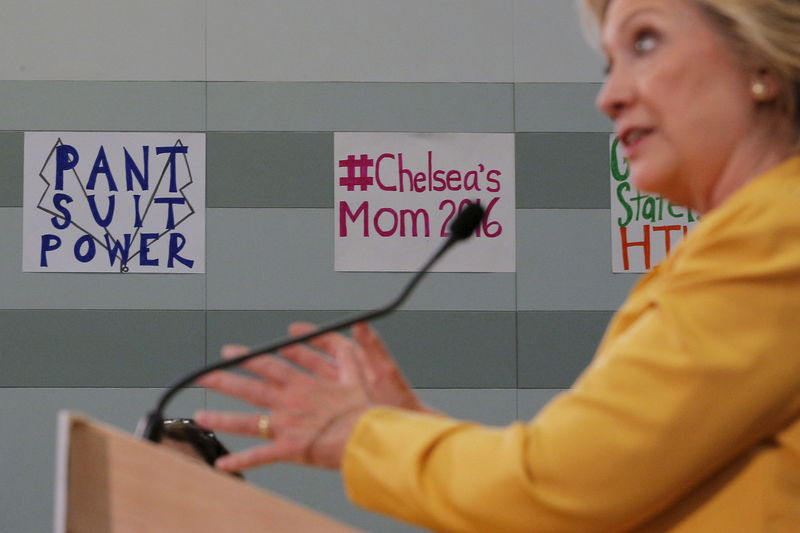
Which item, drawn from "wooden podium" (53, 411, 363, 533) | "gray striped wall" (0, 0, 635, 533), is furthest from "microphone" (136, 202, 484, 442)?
"gray striped wall" (0, 0, 635, 533)

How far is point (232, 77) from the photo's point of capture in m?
3.46

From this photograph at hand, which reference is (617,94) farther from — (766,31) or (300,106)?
(300,106)

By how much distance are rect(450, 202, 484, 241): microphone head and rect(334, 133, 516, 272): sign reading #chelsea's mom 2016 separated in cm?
232

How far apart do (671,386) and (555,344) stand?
8.76 ft

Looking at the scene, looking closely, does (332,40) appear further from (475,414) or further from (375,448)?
(375,448)

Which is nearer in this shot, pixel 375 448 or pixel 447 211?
pixel 375 448

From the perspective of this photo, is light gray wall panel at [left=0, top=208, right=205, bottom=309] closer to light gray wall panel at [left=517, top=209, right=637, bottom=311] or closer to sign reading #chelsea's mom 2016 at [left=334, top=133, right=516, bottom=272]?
sign reading #chelsea's mom 2016 at [left=334, top=133, right=516, bottom=272]

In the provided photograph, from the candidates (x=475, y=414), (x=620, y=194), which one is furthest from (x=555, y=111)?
(x=475, y=414)

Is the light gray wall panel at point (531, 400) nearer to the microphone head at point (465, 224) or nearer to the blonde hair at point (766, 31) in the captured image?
the microphone head at point (465, 224)

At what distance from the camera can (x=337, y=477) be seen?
135 inches

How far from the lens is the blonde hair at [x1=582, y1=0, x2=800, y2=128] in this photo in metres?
0.94

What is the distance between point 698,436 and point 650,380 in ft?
0.17

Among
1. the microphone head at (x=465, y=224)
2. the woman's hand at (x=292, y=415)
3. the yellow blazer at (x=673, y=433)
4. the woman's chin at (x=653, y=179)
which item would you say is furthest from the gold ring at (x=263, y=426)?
the woman's chin at (x=653, y=179)

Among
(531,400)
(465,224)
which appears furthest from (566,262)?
(465,224)
